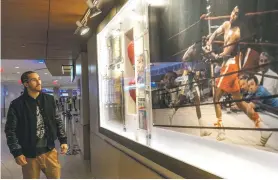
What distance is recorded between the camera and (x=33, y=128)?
9.29ft

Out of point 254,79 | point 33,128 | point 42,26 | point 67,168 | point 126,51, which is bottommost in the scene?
point 67,168

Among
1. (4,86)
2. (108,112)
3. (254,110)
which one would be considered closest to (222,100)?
(254,110)

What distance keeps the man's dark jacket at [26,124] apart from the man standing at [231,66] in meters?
1.85

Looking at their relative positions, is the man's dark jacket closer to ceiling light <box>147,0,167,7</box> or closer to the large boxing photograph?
the large boxing photograph

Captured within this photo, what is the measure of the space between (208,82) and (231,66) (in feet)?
0.86

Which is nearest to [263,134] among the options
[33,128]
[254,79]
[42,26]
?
[254,79]

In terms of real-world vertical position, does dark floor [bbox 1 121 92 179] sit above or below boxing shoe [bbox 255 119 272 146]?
below

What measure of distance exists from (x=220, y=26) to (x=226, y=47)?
0.13m

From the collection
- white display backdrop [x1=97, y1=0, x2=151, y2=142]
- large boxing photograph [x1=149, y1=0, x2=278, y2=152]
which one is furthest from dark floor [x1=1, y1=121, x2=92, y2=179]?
large boxing photograph [x1=149, y1=0, x2=278, y2=152]

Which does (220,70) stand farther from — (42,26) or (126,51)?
(42,26)

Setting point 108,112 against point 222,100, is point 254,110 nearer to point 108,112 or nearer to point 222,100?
point 222,100

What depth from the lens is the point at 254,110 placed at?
131 cm

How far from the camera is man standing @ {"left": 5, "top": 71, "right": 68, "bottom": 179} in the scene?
9.23 feet

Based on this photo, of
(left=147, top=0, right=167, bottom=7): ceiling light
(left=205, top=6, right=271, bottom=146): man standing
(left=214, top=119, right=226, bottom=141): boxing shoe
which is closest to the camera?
(left=205, top=6, right=271, bottom=146): man standing
